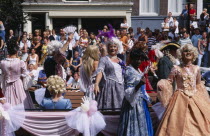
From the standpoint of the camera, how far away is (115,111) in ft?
24.8

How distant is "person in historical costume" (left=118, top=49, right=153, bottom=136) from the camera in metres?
6.95

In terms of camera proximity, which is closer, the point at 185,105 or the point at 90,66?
the point at 185,105

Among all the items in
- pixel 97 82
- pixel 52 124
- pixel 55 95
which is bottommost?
pixel 52 124

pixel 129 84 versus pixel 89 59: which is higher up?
pixel 89 59

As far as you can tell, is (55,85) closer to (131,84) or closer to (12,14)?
(131,84)

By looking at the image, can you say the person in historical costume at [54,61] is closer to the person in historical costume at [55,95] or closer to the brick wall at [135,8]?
the person in historical costume at [55,95]

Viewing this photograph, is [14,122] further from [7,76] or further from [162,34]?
[162,34]

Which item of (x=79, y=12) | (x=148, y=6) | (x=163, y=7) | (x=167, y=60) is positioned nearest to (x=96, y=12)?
(x=79, y=12)

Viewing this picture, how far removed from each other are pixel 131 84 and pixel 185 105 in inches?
31.2

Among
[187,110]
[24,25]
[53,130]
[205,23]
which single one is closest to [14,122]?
[53,130]

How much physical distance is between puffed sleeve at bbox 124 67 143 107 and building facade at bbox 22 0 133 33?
15.9m

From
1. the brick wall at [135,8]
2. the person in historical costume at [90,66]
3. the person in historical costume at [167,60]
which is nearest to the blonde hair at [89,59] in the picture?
the person in historical costume at [90,66]

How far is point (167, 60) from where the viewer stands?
8648 mm

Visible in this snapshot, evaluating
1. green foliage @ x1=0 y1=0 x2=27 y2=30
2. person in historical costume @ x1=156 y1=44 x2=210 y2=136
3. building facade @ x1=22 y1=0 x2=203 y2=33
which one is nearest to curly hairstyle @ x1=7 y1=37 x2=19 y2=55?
person in historical costume @ x1=156 y1=44 x2=210 y2=136
